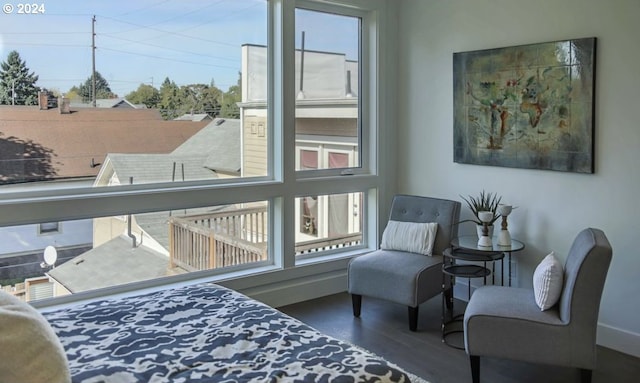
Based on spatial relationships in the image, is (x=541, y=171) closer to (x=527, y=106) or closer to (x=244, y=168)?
(x=527, y=106)

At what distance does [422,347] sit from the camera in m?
3.75

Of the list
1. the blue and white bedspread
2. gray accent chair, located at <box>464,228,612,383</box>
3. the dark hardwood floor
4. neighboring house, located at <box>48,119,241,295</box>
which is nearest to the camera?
the blue and white bedspread

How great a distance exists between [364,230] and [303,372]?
3.24m

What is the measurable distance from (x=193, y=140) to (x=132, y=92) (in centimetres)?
56

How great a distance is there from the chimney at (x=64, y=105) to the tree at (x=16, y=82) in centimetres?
15

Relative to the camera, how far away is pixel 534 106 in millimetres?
4051

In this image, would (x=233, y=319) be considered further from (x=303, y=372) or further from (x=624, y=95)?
(x=624, y=95)

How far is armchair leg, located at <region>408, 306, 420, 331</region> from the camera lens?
3.99 meters

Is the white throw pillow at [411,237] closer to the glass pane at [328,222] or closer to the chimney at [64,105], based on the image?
the glass pane at [328,222]

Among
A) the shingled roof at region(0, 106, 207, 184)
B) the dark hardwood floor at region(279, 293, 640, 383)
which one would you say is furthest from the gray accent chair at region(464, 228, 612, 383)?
the shingled roof at region(0, 106, 207, 184)

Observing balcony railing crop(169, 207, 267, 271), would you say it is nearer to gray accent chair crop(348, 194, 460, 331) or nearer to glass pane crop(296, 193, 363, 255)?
glass pane crop(296, 193, 363, 255)

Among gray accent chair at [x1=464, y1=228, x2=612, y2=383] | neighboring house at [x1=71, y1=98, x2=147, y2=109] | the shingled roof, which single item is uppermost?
neighboring house at [x1=71, y1=98, x2=147, y2=109]

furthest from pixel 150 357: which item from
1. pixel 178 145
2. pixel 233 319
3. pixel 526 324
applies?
pixel 178 145

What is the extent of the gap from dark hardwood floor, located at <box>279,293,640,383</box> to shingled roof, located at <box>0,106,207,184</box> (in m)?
1.72
